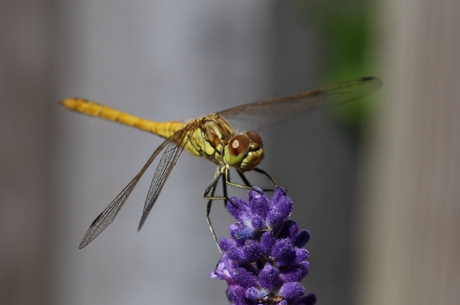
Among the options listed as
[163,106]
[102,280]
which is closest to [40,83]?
[163,106]

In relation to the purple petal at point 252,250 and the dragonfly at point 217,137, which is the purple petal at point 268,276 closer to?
the purple petal at point 252,250

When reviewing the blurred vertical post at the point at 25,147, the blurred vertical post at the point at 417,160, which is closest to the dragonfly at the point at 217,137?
the blurred vertical post at the point at 25,147

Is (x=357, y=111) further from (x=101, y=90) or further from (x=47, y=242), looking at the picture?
(x=47, y=242)

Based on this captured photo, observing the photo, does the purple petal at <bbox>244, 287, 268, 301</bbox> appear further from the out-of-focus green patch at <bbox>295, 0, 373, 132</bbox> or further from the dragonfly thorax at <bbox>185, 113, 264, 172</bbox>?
the out-of-focus green patch at <bbox>295, 0, 373, 132</bbox>

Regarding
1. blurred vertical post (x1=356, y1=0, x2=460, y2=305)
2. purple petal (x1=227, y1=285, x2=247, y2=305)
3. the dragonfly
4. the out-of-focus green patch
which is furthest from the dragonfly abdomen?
the out-of-focus green patch

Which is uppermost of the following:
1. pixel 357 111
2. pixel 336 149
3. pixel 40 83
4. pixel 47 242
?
pixel 40 83

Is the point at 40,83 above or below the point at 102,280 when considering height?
above
